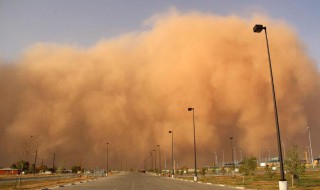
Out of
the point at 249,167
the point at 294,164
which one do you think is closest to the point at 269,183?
the point at 294,164

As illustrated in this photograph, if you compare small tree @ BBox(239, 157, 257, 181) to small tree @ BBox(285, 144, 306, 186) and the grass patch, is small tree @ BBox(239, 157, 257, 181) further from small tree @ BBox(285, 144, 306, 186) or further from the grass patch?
small tree @ BBox(285, 144, 306, 186)

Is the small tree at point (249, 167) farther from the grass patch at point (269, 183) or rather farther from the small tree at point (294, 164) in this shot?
the small tree at point (294, 164)

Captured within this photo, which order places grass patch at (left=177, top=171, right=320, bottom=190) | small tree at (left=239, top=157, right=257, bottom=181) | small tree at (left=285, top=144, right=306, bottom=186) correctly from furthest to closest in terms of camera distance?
small tree at (left=239, top=157, right=257, bottom=181)
small tree at (left=285, top=144, right=306, bottom=186)
grass patch at (left=177, top=171, right=320, bottom=190)

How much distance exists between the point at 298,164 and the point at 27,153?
2930cm

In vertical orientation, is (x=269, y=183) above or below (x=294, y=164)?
below

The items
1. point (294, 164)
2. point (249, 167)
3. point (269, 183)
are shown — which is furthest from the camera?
point (249, 167)

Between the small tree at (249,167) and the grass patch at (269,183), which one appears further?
the small tree at (249,167)

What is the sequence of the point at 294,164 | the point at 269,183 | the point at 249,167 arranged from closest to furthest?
the point at 294,164, the point at 269,183, the point at 249,167

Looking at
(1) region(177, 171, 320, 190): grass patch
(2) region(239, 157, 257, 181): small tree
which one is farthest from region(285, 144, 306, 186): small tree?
(2) region(239, 157, 257, 181): small tree

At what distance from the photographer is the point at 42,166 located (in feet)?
591

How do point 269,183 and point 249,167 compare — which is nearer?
point 269,183

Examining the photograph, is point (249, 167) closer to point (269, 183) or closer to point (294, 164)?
point (269, 183)

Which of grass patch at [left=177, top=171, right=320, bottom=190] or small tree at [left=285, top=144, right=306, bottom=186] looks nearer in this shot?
grass patch at [left=177, top=171, right=320, bottom=190]

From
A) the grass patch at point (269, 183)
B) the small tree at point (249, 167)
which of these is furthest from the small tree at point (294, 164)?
the small tree at point (249, 167)
